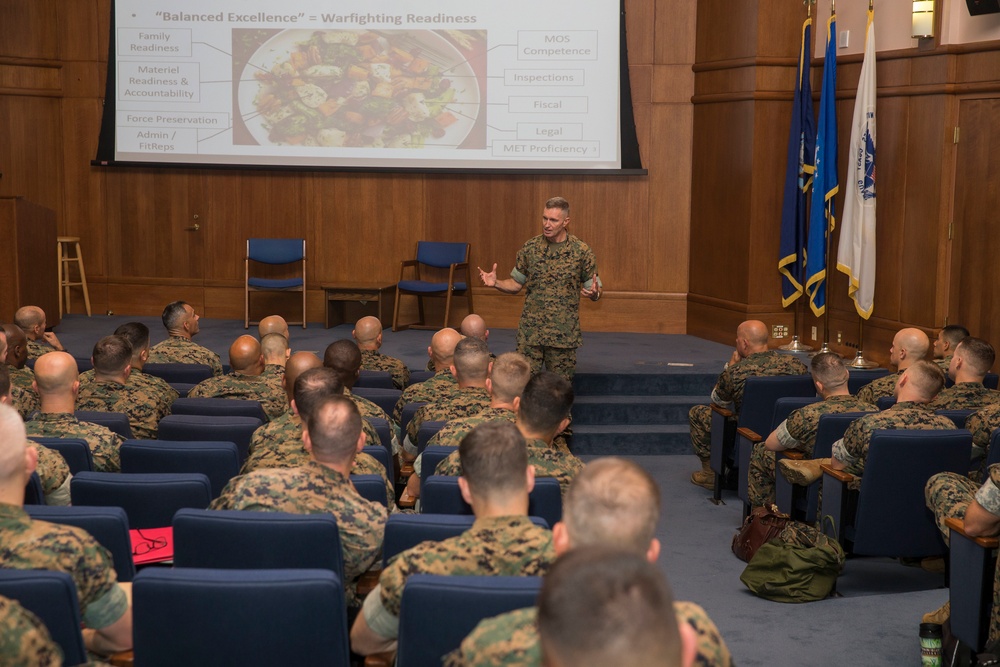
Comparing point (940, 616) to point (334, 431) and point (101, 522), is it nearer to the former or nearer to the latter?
point (334, 431)

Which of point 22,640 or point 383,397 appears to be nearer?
point 22,640

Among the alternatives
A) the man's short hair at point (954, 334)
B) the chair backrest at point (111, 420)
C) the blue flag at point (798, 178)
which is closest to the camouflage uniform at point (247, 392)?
the chair backrest at point (111, 420)

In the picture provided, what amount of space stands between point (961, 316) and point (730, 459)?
94.5 inches

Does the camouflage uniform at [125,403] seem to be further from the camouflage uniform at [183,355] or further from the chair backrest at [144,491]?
the chair backrest at [144,491]

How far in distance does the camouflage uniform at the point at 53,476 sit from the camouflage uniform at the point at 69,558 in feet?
3.46

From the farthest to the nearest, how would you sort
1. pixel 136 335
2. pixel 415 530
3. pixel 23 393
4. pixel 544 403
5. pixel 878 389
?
pixel 878 389 < pixel 136 335 < pixel 23 393 < pixel 544 403 < pixel 415 530

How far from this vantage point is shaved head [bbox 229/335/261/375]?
5.50 m

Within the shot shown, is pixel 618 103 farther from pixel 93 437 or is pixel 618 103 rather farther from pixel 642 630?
pixel 642 630

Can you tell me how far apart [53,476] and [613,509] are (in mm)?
2224

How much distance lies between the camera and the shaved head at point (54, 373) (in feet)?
13.5

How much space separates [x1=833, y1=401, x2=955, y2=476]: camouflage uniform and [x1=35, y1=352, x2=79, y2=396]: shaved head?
3.13 meters

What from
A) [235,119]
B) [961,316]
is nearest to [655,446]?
[961,316]

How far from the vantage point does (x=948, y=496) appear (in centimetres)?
397

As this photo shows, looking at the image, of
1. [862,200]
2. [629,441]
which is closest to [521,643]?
[629,441]
